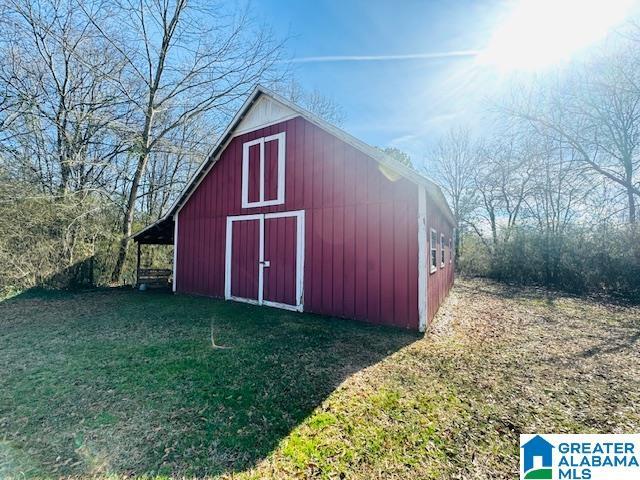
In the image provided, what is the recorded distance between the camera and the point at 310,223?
7301mm

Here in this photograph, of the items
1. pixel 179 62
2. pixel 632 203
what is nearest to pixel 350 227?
pixel 179 62

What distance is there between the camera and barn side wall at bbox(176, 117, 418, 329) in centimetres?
601

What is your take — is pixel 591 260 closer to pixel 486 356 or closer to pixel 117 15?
pixel 486 356

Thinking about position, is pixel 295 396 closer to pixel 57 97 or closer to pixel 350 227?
pixel 350 227

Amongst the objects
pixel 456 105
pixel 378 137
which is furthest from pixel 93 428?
pixel 378 137

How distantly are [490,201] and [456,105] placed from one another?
12407mm

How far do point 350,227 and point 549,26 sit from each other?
8.35 metres

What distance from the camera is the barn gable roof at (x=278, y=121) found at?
19.5ft

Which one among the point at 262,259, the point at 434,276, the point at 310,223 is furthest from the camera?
the point at 262,259

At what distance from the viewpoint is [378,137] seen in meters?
18.5

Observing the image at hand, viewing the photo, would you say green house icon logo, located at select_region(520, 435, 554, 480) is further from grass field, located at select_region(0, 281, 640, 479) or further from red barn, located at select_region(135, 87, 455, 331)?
red barn, located at select_region(135, 87, 455, 331)

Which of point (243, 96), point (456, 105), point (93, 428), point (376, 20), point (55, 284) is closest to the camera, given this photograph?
point (93, 428)

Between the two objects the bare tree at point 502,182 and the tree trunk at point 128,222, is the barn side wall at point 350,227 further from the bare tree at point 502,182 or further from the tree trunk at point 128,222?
the bare tree at point 502,182

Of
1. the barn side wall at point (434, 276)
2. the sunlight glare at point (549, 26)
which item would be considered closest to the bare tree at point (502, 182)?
the sunlight glare at point (549, 26)
